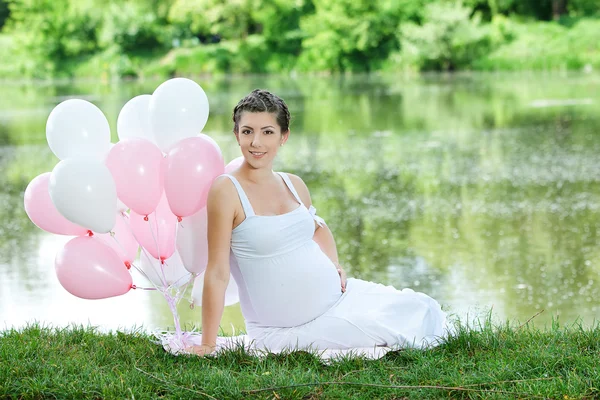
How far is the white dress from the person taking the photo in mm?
3082

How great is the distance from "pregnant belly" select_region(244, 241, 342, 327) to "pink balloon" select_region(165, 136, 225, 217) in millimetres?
340

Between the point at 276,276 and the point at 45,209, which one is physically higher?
the point at 45,209

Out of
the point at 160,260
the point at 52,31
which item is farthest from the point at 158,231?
the point at 52,31

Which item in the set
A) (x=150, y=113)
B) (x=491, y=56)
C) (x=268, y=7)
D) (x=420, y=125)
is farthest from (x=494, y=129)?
(x=268, y=7)

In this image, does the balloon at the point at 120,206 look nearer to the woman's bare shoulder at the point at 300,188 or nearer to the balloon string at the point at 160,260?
the balloon string at the point at 160,260

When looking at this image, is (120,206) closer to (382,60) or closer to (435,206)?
(435,206)

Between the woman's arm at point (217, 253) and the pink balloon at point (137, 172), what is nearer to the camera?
the woman's arm at point (217, 253)

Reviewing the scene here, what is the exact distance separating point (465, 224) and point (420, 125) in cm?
776

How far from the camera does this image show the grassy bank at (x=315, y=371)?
8.63 feet

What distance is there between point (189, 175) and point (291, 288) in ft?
1.86

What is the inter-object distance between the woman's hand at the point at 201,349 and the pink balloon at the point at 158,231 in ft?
1.60

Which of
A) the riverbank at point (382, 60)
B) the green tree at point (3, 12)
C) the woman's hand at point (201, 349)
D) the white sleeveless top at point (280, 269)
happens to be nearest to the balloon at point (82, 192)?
the white sleeveless top at point (280, 269)

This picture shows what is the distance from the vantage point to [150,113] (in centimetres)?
338

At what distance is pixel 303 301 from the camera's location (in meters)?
3.13
